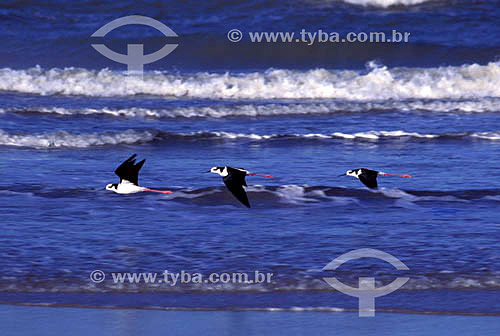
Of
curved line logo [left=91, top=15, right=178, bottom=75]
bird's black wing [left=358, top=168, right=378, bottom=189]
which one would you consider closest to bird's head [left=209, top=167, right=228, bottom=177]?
bird's black wing [left=358, top=168, right=378, bottom=189]

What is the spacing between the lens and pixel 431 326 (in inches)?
177

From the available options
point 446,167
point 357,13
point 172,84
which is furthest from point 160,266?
point 357,13

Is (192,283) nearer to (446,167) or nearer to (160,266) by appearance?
(160,266)

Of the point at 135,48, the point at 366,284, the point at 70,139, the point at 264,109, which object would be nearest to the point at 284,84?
the point at 264,109

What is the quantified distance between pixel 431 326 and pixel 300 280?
94 centimetres

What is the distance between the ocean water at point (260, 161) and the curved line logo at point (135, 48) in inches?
8.6

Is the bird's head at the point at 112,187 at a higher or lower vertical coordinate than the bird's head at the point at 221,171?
lower

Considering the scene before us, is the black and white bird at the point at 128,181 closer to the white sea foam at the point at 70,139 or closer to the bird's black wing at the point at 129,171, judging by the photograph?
the bird's black wing at the point at 129,171

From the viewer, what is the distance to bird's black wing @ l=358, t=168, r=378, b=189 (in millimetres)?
7076

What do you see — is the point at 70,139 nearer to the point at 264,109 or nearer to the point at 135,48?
the point at 264,109

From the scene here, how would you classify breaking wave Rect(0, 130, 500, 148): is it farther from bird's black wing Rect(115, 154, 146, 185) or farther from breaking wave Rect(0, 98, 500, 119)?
bird's black wing Rect(115, 154, 146, 185)

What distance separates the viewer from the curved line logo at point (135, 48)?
59.5 feet

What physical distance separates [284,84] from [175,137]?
431 cm

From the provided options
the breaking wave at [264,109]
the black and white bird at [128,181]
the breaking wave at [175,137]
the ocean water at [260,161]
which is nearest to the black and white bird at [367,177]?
the ocean water at [260,161]
